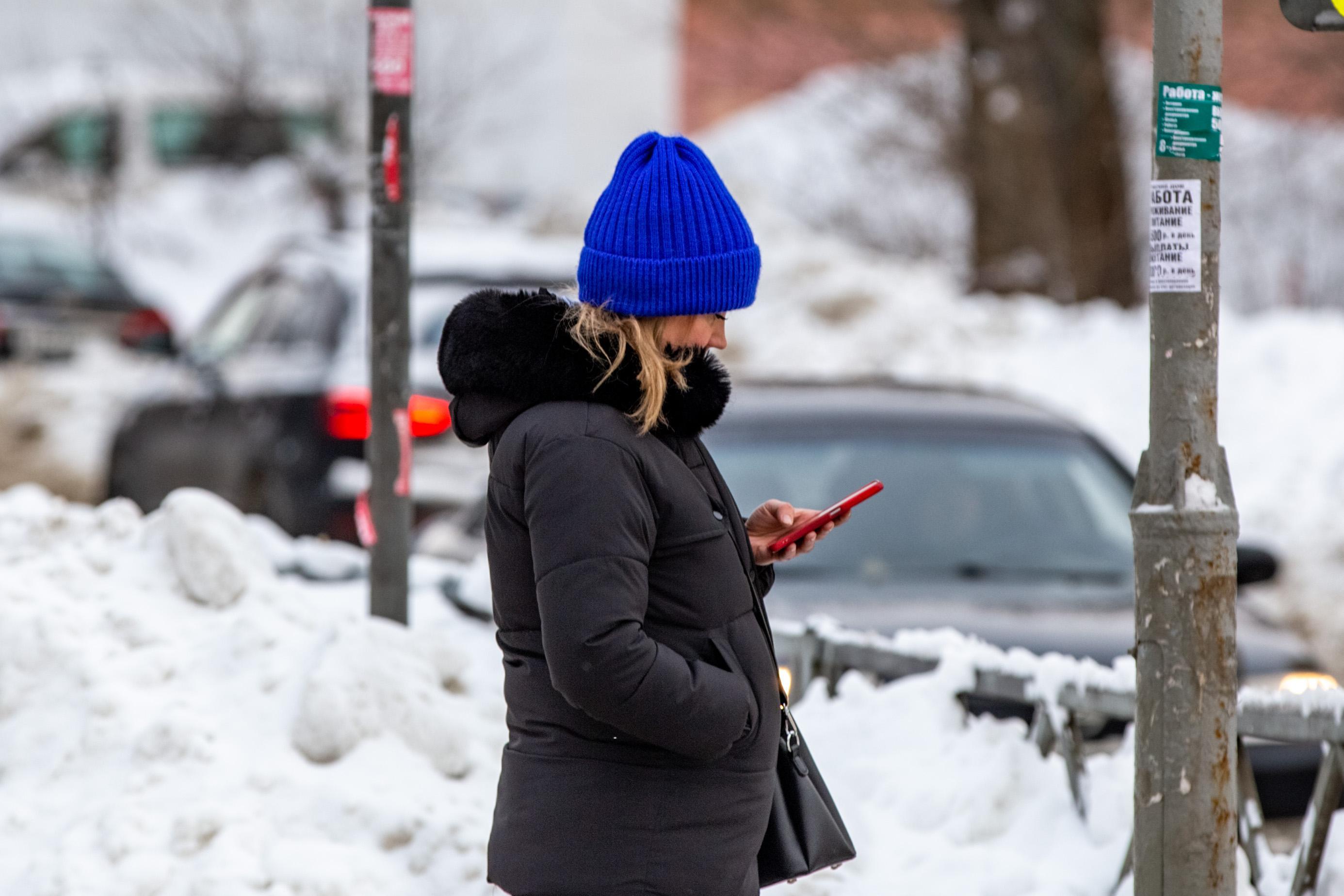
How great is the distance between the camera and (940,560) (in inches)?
202

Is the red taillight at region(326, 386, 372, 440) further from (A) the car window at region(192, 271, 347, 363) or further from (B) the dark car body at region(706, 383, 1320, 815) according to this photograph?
(B) the dark car body at region(706, 383, 1320, 815)

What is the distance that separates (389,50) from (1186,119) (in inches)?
81.9

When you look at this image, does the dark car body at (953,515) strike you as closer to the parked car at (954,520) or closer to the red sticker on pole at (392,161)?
the parked car at (954,520)

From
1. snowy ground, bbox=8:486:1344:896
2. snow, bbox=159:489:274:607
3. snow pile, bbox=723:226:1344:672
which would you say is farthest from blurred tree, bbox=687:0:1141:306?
snow, bbox=159:489:274:607

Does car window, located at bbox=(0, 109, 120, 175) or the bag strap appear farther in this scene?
car window, located at bbox=(0, 109, 120, 175)

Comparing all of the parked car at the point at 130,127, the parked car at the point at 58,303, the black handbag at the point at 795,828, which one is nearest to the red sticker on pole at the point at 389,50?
the black handbag at the point at 795,828

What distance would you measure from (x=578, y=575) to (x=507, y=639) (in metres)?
0.29

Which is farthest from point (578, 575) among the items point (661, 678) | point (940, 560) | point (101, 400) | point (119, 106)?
point (119, 106)

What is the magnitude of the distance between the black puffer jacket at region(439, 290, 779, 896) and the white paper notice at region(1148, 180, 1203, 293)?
2.78ft

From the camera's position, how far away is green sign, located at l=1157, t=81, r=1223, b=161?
284 cm

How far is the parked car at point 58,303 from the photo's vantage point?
12.9 meters

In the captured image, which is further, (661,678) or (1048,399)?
(1048,399)

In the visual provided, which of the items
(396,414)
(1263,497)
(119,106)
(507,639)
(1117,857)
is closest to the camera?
(507,639)

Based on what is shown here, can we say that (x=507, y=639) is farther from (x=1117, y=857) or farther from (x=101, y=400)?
(x=101, y=400)
